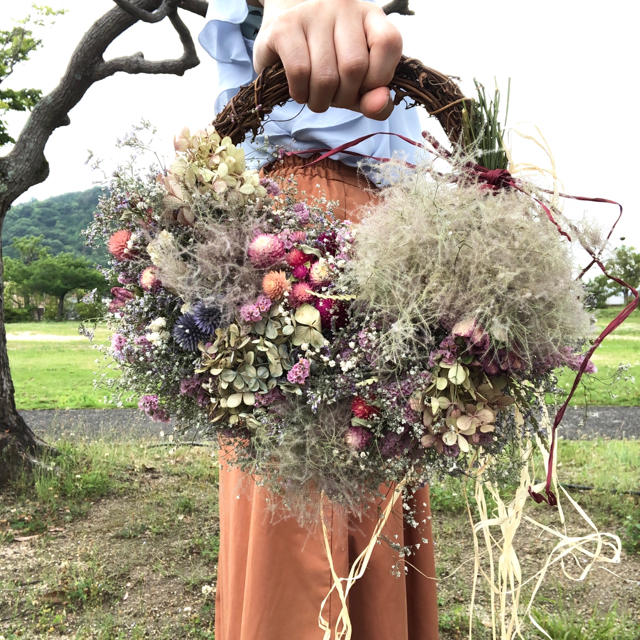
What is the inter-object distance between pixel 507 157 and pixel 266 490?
874mm

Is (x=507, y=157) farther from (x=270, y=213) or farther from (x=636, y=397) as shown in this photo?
(x=636, y=397)

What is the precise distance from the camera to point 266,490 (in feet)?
4.26

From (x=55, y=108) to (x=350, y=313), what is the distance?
399cm

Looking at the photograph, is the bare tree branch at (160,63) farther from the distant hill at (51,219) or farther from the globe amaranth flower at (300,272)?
the distant hill at (51,219)

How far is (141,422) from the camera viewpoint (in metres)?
5.89

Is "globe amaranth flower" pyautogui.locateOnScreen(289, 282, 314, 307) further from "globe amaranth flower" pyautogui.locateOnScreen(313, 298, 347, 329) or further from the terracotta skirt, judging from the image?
the terracotta skirt

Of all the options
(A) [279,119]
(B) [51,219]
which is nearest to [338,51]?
(A) [279,119]

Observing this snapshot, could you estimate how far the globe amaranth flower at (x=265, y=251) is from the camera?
1.06 m

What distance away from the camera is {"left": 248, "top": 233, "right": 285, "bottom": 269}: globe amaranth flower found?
106 centimetres

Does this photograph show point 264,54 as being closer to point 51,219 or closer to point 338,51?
point 338,51

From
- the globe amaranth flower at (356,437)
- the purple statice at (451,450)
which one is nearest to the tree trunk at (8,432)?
the globe amaranth flower at (356,437)

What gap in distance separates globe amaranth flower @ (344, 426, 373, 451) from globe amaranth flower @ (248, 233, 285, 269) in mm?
343

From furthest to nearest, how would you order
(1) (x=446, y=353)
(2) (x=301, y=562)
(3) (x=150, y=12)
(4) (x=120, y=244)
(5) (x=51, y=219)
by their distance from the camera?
(5) (x=51, y=219) < (3) (x=150, y=12) < (2) (x=301, y=562) < (4) (x=120, y=244) < (1) (x=446, y=353)

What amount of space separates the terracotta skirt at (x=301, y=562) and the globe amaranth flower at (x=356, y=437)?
26 centimetres
